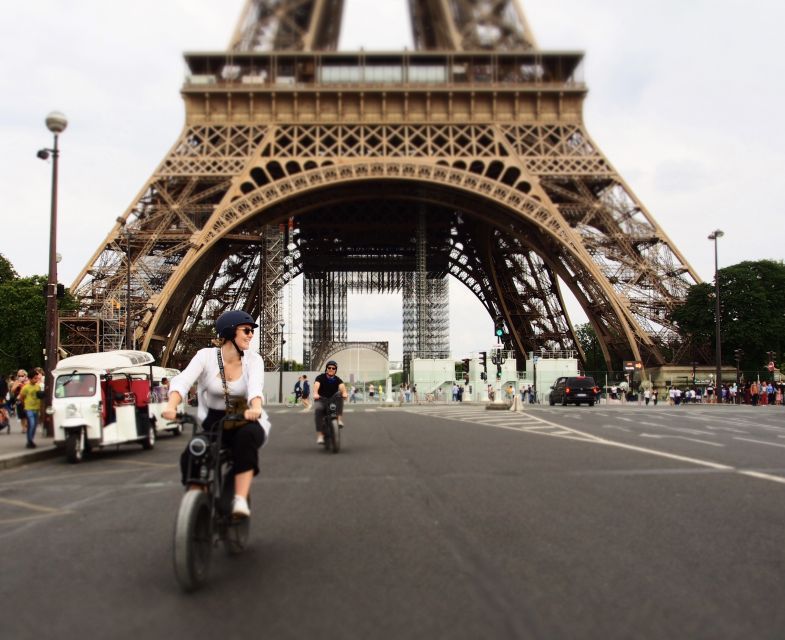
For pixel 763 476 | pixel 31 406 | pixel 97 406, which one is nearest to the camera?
pixel 763 476

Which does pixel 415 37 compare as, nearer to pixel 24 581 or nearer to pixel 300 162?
pixel 300 162

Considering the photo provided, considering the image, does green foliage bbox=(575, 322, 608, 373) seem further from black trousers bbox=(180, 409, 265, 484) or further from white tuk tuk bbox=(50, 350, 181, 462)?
black trousers bbox=(180, 409, 265, 484)

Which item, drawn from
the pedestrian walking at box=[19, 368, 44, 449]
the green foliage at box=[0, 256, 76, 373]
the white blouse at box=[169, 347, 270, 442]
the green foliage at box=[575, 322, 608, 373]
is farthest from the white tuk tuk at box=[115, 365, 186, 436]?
the green foliage at box=[575, 322, 608, 373]

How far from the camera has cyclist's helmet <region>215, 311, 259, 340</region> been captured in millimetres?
5133

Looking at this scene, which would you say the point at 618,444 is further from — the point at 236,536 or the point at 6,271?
the point at 6,271

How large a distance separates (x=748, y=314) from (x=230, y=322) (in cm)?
4404

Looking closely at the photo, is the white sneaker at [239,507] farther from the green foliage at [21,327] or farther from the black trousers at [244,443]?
the green foliage at [21,327]

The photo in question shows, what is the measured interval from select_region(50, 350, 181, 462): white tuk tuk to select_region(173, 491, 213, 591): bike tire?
888cm

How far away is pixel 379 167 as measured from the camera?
1481 inches

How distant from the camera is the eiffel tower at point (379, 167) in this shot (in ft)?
117

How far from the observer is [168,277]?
1416 inches

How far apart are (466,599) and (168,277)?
33679mm

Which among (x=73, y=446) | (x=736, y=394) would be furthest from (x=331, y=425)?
(x=736, y=394)

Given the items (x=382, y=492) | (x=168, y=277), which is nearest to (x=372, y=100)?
(x=168, y=277)
